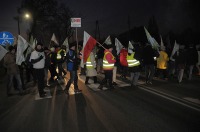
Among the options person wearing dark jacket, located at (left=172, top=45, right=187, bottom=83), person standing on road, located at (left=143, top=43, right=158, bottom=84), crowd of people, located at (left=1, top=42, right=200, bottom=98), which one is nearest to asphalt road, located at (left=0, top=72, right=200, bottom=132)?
crowd of people, located at (left=1, top=42, right=200, bottom=98)

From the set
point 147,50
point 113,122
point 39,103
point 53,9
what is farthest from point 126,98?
point 53,9

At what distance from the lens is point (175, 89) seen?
30.0 ft

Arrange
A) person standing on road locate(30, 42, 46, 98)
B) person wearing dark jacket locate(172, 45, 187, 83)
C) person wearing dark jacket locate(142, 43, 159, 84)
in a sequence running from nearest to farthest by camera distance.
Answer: person standing on road locate(30, 42, 46, 98) < person wearing dark jacket locate(142, 43, 159, 84) < person wearing dark jacket locate(172, 45, 187, 83)

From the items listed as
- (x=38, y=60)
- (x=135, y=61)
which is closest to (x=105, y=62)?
(x=135, y=61)

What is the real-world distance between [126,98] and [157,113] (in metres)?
1.94

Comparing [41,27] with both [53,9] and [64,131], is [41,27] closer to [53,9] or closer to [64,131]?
[53,9]

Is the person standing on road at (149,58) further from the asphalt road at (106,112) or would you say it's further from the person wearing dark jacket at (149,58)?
the asphalt road at (106,112)

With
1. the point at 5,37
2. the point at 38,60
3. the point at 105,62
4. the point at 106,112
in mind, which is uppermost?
the point at 5,37

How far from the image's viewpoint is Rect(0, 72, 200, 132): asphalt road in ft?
17.1

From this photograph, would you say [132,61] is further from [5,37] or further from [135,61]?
[5,37]

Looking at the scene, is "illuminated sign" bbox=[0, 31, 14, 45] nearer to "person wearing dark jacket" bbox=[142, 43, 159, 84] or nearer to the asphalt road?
the asphalt road

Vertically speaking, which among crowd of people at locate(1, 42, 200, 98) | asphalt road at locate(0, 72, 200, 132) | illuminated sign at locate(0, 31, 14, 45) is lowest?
asphalt road at locate(0, 72, 200, 132)

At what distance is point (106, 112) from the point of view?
6281 mm

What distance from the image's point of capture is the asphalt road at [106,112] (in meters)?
5.21
